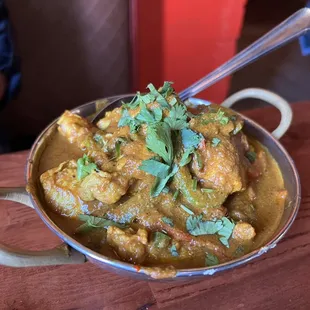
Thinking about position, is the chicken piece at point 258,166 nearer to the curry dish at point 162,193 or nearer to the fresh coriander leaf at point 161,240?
the curry dish at point 162,193

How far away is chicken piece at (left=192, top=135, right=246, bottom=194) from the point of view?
731 millimetres

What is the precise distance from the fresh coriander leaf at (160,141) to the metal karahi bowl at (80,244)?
19cm

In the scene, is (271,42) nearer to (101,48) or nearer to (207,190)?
(207,190)

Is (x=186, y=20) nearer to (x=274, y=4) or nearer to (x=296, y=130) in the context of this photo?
(x=296, y=130)

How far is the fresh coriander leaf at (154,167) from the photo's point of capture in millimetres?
703

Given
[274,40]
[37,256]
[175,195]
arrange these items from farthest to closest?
[274,40] < [175,195] < [37,256]

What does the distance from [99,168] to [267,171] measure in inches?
14.2

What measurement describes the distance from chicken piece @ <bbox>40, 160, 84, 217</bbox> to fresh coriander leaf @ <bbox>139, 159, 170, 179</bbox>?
13cm

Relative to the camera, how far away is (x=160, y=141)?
697mm

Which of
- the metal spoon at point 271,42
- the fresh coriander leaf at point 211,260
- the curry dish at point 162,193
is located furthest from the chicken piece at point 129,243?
the metal spoon at point 271,42

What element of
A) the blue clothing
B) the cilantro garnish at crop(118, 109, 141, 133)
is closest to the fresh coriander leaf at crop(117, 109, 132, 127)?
the cilantro garnish at crop(118, 109, 141, 133)

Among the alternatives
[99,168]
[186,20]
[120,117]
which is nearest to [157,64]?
[186,20]

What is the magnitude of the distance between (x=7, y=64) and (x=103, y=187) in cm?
85

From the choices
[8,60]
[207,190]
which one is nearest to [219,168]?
[207,190]
